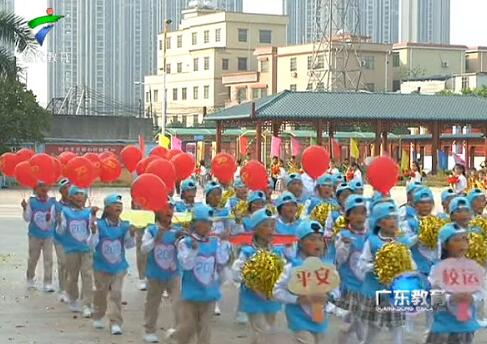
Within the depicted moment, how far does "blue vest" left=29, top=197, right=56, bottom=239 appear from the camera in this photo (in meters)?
11.4

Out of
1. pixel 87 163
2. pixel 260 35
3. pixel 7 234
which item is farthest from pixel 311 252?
pixel 260 35

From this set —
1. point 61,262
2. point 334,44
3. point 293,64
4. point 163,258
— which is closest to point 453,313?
point 163,258

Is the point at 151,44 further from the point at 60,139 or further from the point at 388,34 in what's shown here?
the point at 60,139

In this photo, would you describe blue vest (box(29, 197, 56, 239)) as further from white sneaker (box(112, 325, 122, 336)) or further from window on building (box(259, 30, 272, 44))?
window on building (box(259, 30, 272, 44))

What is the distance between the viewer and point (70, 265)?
10375 millimetres

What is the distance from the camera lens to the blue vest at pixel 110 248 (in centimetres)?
916

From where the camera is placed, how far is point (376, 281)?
23.5ft

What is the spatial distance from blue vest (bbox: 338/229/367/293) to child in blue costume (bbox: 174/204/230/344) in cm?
106

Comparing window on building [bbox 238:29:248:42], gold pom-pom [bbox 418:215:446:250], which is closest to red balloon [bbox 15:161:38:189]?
gold pom-pom [bbox 418:215:446:250]

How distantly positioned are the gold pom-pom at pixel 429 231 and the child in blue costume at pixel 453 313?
156cm

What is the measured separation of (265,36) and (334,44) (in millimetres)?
25603

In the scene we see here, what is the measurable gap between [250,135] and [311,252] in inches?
1877

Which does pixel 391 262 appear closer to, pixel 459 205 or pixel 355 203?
pixel 355 203

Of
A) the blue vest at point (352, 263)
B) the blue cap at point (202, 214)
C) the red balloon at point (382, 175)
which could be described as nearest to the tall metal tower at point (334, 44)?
the red balloon at point (382, 175)
